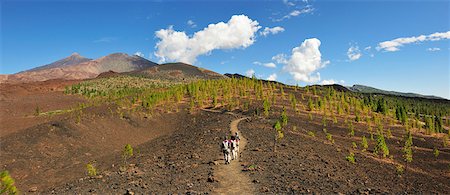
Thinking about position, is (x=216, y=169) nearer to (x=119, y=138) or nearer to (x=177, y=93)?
(x=119, y=138)

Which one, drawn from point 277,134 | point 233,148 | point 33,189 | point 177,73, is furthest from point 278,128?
point 177,73

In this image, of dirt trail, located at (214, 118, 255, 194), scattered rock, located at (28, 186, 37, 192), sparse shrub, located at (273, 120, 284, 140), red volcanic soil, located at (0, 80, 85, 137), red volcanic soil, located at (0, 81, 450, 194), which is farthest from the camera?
red volcanic soil, located at (0, 80, 85, 137)

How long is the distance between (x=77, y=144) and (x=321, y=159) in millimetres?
22028

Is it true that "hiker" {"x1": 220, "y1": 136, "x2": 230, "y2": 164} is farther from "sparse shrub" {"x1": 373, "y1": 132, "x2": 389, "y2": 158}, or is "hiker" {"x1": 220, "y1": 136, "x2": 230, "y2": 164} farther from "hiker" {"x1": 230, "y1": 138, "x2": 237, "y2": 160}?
"sparse shrub" {"x1": 373, "y1": 132, "x2": 389, "y2": 158}

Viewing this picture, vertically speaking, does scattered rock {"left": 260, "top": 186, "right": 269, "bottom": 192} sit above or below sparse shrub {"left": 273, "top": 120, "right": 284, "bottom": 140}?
below

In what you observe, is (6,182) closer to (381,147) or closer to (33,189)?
(33,189)

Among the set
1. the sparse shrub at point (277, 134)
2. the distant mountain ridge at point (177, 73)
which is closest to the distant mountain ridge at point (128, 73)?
the distant mountain ridge at point (177, 73)

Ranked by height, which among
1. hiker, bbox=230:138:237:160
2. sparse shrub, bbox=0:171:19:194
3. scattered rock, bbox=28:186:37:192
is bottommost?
scattered rock, bbox=28:186:37:192

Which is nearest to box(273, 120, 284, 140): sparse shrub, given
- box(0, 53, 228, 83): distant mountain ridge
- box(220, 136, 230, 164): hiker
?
box(220, 136, 230, 164): hiker

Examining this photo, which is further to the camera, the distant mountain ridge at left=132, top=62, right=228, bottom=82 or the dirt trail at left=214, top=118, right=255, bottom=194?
the distant mountain ridge at left=132, top=62, right=228, bottom=82

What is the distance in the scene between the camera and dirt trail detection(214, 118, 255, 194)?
44.8ft

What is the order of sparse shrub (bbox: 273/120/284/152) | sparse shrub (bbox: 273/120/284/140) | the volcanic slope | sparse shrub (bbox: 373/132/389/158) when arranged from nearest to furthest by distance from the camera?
sparse shrub (bbox: 273/120/284/152)
sparse shrub (bbox: 273/120/284/140)
sparse shrub (bbox: 373/132/389/158)
the volcanic slope

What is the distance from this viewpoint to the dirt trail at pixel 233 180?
44.8 feet

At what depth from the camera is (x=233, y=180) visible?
15.2m
